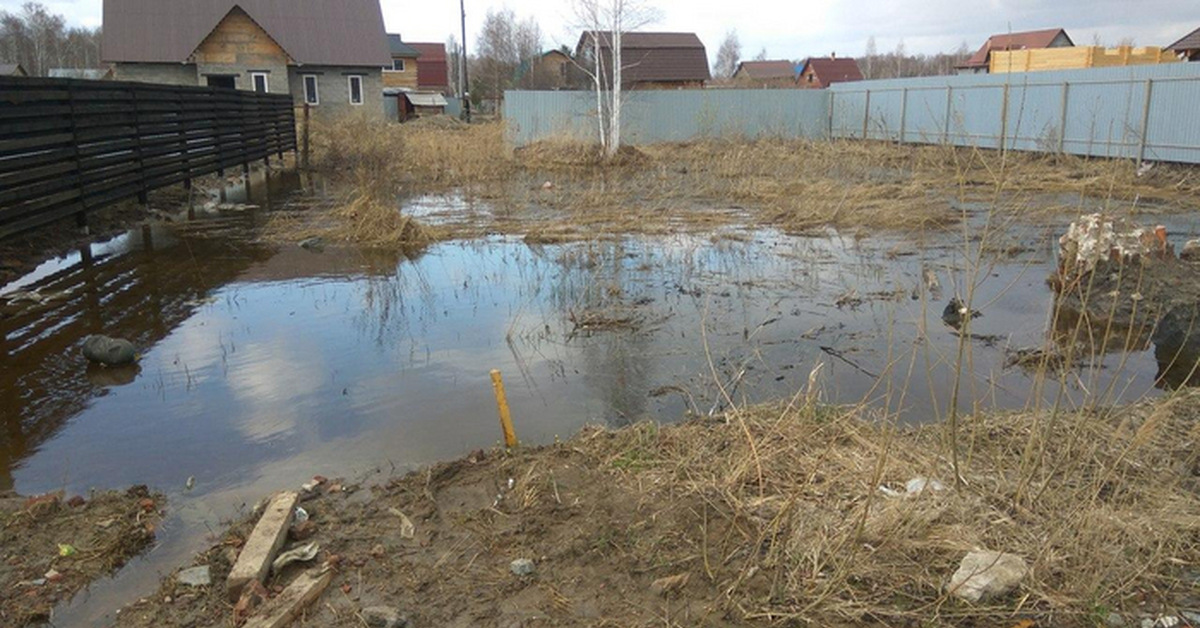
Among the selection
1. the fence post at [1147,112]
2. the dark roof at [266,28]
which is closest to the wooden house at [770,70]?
the dark roof at [266,28]

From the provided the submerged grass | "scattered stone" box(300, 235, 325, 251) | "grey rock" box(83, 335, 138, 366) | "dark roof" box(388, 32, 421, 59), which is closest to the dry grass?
"grey rock" box(83, 335, 138, 366)

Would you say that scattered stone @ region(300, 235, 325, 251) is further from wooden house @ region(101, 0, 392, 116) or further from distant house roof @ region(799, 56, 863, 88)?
distant house roof @ region(799, 56, 863, 88)

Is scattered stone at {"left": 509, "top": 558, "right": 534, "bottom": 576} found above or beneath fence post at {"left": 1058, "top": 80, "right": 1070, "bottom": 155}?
beneath

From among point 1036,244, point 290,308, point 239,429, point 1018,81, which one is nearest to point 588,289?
point 290,308

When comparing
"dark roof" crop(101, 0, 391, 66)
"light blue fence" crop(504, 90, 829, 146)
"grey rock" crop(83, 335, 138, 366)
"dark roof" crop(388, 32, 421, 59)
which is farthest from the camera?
"dark roof" crop(388, 32, 421, 59)

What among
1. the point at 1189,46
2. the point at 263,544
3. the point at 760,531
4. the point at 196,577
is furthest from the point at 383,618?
the point at 1189,46

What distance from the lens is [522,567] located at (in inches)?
117

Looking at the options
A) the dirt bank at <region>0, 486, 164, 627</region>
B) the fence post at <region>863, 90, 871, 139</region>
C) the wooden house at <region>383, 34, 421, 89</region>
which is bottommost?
the dirt bank at <region>0, 486, 164, 627</region>

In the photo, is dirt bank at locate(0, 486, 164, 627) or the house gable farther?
the house gable

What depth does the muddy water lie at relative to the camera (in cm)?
417

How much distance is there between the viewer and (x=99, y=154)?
10.2 metres

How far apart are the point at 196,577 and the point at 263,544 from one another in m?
0.25

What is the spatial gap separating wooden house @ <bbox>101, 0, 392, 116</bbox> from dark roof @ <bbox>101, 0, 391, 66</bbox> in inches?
1.6

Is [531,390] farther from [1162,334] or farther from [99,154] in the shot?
[99,154]
